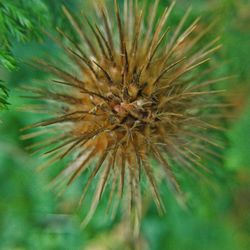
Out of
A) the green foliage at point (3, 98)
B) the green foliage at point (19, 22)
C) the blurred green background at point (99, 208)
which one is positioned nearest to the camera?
the green foliage at point (3, 98)

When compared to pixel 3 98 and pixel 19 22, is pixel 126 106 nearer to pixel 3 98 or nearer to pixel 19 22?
pixel 3 98

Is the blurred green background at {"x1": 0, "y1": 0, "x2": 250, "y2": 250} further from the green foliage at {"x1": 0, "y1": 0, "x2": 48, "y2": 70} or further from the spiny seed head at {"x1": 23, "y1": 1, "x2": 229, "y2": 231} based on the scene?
the spiny seed head at {"x1": 23, "y1": 1, "x2": 229, "y2": 231}

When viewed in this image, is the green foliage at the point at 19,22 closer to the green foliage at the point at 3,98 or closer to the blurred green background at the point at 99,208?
the green foliage at the point at 3,98

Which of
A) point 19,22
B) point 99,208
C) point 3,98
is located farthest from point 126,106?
point 99,208

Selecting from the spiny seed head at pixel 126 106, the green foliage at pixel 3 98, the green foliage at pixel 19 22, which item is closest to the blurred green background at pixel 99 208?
the green foliage at pixel 19 22

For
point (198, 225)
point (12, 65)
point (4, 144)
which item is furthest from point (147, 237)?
point (12, 65)

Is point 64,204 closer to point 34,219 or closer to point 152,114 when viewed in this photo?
point 34,219
